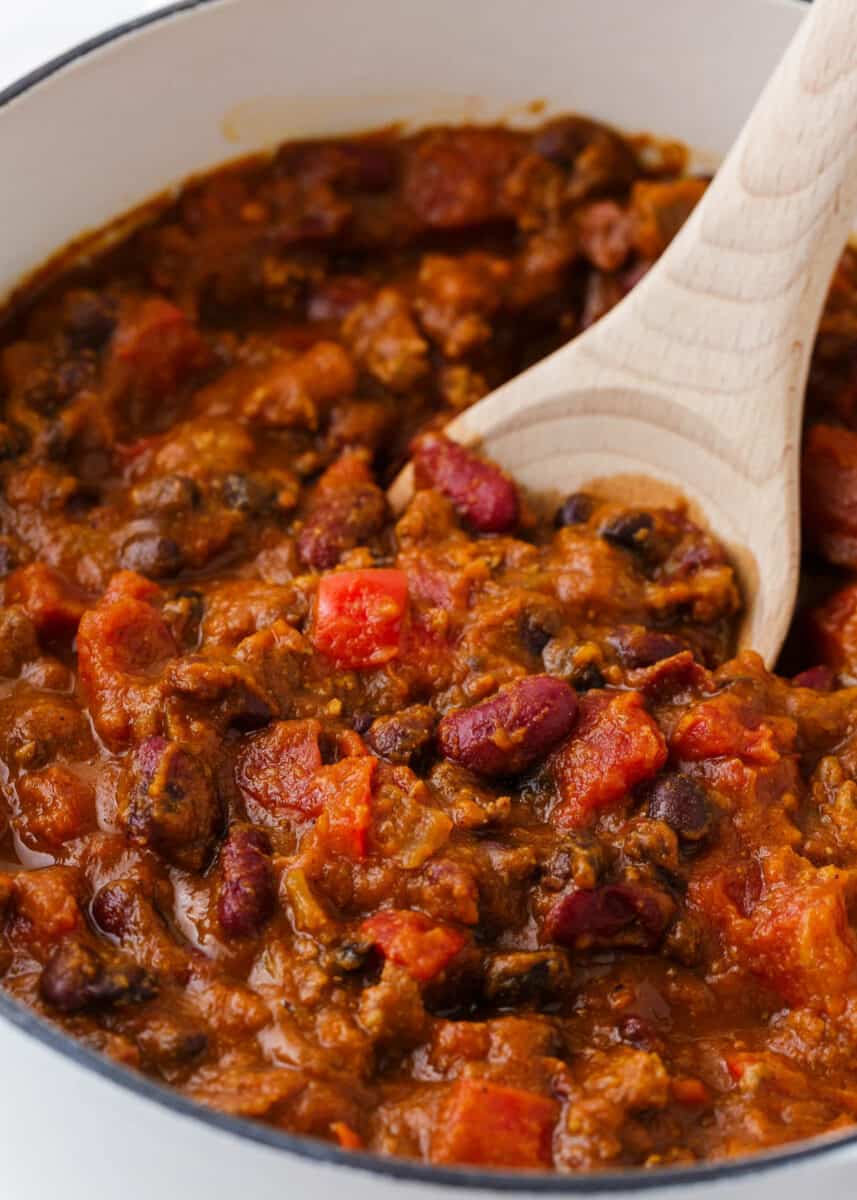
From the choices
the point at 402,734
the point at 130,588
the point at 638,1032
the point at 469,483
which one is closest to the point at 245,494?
the point at 130,588

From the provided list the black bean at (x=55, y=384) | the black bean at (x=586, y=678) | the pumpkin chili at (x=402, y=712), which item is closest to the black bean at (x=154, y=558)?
the pumpkin chili at (x=402, y=712)

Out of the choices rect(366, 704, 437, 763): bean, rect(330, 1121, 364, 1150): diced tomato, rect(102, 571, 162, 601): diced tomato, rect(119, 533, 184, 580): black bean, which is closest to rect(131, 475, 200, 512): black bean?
rect(119, 533, 184, 580): black bean

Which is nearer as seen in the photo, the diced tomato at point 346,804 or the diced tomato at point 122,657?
the diced tomato at point 346,804

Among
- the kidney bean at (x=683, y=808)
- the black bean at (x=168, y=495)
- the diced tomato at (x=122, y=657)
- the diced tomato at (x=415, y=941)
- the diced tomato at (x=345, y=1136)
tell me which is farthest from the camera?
the black bean at (x=168, y=495)

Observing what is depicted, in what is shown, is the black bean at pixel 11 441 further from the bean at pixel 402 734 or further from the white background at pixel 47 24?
the bean at pixel 402 734

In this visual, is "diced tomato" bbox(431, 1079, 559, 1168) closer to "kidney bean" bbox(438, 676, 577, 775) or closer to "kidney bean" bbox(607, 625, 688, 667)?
"kidney bean" bbox(438, 676, 577, 775)

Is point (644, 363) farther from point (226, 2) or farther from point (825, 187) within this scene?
point (226, 2)

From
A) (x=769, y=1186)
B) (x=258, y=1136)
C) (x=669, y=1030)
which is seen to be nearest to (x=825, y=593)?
(x=669, y=1030)

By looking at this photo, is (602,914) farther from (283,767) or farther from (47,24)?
(47,24)
